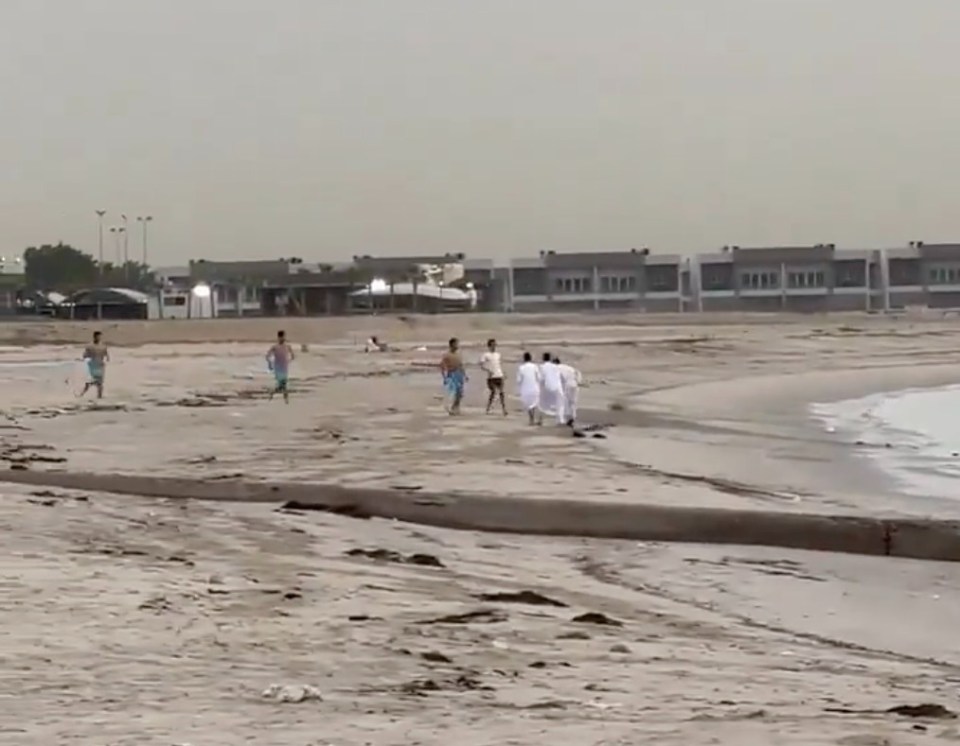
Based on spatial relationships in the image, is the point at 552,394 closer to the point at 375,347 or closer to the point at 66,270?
the point at 375,347

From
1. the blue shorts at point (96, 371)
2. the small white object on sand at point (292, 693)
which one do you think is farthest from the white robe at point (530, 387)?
the small white object on sand at point (292, 693)

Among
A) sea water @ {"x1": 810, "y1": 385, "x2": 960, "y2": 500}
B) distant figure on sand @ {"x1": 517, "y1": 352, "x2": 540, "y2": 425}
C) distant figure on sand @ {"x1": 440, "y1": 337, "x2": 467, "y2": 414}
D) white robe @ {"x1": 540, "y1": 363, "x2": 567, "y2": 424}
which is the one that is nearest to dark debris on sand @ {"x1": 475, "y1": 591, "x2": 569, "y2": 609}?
sea water @ {"x1": 810, "y1": 385, "x2": 960, "y2": 500}

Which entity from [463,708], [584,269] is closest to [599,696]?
[463,708]

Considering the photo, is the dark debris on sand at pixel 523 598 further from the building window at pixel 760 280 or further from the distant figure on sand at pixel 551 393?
the building window at pixel 760 280

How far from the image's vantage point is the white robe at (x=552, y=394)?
2292cm

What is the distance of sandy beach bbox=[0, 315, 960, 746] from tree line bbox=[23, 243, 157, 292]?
10065 cm

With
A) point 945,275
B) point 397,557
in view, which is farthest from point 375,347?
point 945,275

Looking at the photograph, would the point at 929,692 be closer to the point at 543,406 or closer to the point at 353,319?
the point at 543,406

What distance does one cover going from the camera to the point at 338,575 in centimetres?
935

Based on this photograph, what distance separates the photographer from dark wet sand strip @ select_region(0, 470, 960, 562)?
11.9 metres

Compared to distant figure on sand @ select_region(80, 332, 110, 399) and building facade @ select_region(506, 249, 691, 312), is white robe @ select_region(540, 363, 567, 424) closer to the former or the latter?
distant figure on sand @ select_region(80, 332, 110, 399)

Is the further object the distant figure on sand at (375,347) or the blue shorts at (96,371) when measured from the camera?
the distant figure on sand at (375,347)

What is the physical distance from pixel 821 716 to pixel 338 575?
4106 millimetres

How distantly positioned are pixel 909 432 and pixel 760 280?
278 feet
